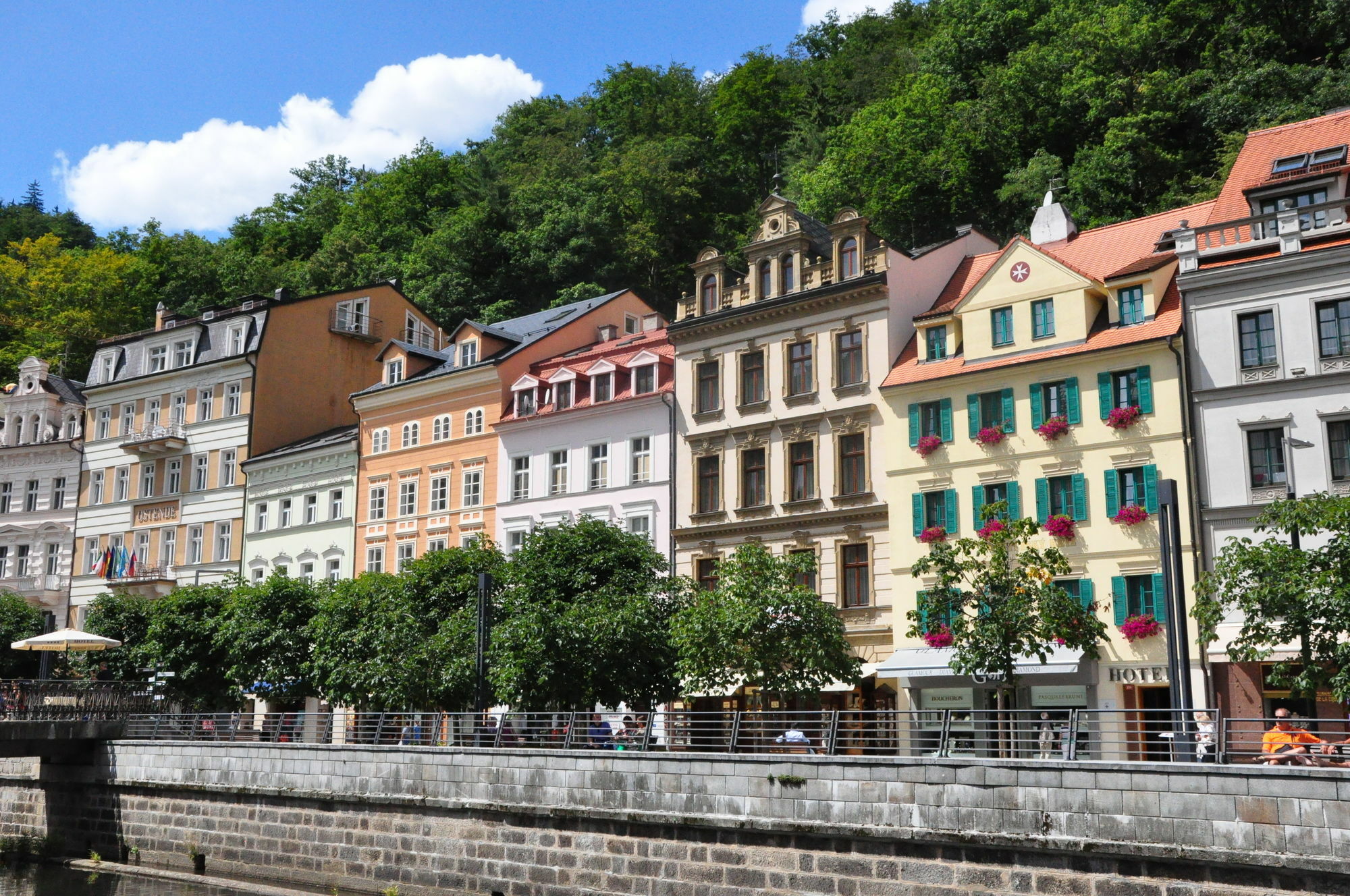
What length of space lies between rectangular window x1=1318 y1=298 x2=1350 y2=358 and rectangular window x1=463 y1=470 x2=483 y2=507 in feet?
86.1

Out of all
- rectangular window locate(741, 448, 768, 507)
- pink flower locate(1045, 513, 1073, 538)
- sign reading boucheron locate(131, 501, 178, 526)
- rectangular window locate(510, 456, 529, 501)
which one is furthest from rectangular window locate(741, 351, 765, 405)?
sign reading boucheron locate(131, 501, 178, 526)

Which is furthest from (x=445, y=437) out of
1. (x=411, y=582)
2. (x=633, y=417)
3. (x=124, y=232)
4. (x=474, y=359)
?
(x=124, y=232)

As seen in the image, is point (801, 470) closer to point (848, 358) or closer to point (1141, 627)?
A: point (848, 358)

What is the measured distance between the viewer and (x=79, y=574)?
59.2 m

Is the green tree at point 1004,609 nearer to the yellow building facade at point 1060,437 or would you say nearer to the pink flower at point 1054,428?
the yellow building facade at point 1060,437

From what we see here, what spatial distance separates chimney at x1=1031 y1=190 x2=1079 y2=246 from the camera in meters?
39.3

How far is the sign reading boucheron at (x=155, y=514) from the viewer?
186 ft

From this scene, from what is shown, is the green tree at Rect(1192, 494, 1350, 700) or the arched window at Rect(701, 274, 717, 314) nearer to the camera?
the green tree at Rect(1192, 494, 1350, 700)

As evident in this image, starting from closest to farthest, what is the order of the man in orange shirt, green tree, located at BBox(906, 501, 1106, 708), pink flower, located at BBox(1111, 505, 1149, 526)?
the man in orange shirt < green tree, located at BBox(906, 501, 1106, 708) < pink flower, located at BBox(1111, 505, 1149, 526)

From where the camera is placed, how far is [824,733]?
23.0 m

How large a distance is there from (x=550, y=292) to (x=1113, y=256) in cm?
3851

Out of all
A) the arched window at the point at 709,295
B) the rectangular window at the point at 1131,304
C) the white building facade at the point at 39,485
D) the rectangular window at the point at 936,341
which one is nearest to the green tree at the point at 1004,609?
the rectangular window at the point at 1131,304

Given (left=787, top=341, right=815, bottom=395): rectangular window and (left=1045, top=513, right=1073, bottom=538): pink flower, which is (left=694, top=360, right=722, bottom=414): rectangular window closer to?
(left=787, top=341, right=815, bottom=395): rectangular window

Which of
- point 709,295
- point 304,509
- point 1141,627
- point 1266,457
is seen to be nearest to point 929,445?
point 1141,627
